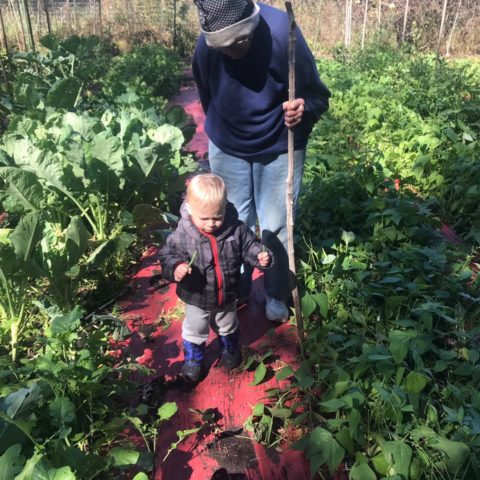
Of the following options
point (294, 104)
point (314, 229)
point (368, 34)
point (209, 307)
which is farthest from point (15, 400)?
point (368, 34)

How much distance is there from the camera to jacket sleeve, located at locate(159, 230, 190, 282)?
6.44 feet

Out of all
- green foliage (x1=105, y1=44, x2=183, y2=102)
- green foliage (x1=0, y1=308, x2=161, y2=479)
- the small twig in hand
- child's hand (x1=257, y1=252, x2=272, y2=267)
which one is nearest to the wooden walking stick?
child's hand (x1=257, y1=252, x2=272, y2=267)

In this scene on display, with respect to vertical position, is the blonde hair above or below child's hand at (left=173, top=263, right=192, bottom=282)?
above

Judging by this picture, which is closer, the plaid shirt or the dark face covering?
the dark face covering

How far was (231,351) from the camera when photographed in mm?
2346

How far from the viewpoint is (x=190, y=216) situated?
202 centimetres

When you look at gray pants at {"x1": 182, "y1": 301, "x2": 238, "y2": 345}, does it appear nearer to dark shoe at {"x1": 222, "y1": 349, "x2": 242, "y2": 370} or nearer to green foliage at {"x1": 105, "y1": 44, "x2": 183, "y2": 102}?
dark shoe at {"x1": 222, "y1": 349, "x2": 242, "y2": 370}

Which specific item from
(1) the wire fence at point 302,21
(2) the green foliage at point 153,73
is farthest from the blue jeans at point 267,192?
(1) the wire fence at point 302,21

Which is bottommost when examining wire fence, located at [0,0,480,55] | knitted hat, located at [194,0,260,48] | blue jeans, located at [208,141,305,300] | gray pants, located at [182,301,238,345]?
wire fence, located at [0,0,480,55]

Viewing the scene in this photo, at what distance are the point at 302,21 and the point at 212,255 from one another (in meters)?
14.8

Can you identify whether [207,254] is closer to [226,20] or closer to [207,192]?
[207,192]

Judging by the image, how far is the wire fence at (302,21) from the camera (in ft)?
38.5

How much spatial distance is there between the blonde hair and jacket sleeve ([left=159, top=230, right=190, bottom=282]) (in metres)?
0.22

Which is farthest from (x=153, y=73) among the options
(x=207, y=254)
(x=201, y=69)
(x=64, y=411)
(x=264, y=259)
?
(x=64, y=411)
